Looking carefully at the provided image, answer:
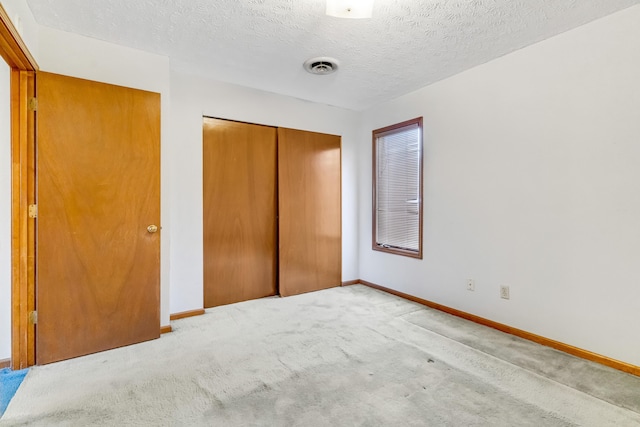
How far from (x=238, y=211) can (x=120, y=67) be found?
1673mm

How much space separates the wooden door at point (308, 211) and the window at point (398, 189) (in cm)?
54

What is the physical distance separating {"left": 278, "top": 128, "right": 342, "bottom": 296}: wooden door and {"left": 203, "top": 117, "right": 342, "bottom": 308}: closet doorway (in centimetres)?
1

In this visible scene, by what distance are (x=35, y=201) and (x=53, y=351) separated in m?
1.07

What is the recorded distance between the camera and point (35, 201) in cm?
221

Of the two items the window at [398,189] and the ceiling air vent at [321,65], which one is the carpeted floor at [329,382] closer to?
the window at [398,189]

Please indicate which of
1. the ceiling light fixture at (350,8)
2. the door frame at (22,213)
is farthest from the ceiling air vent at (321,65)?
the door frame at (22,213)

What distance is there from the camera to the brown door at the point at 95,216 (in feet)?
7.31

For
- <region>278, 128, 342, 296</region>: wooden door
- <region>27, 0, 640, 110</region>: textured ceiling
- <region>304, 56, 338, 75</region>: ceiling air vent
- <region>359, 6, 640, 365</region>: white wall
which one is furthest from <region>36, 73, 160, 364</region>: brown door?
<region>359, 6, 640, 365</region>: white wall

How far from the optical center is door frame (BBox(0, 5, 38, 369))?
2.14m

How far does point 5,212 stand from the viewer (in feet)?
7.05

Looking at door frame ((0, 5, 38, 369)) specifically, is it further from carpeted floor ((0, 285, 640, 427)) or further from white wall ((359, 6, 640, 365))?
white wall ((359, 6, 640, 365))

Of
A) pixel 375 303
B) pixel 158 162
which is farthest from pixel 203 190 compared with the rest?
pixel 375 303

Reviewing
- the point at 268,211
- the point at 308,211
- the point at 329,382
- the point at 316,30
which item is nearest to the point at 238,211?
the point at 268,211

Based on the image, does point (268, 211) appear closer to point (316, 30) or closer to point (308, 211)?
point (308, 211)
